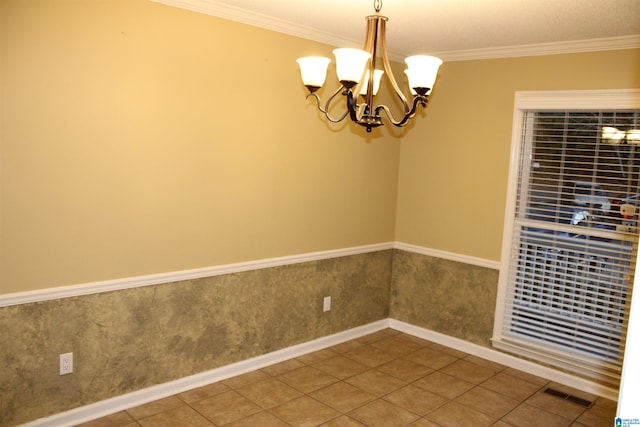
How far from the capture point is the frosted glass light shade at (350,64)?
6.51 feet

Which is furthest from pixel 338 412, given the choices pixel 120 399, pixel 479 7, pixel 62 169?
pixel 479 7

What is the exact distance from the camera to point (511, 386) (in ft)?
12.1

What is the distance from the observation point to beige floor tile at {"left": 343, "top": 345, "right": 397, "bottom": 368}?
157 inches

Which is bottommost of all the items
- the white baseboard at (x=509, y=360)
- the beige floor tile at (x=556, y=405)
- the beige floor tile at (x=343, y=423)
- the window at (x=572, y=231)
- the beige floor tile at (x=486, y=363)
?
the beige floor tile at (x=343, y=423)

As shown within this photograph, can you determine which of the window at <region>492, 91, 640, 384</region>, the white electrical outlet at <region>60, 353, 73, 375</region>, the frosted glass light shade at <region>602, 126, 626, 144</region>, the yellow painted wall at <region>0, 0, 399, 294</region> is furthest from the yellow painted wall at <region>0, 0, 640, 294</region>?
the white electrical outlet at <region>60, 353, 73, 375</region>

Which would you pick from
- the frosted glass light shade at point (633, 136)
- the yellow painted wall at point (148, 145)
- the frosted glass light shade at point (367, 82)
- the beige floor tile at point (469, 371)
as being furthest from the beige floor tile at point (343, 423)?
the frosted glass light shade at point (633, 136)

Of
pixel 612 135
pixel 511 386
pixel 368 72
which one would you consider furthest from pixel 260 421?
pixel 612 135

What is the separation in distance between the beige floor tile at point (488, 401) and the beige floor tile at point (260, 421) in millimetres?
1291

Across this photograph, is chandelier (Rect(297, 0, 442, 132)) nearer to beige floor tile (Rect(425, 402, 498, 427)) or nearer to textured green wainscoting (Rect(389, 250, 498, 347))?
beige floor tile (Rect(425, 402, 498, 427))

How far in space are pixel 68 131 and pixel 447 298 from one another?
10.7 ft

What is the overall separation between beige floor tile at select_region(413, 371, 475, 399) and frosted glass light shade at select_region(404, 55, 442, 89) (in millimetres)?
2329

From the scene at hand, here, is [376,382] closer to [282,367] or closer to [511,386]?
[282,367]

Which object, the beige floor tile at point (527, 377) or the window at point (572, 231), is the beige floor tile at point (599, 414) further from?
the beige floor tile at point (527, 377)

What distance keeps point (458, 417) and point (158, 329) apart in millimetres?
2022
